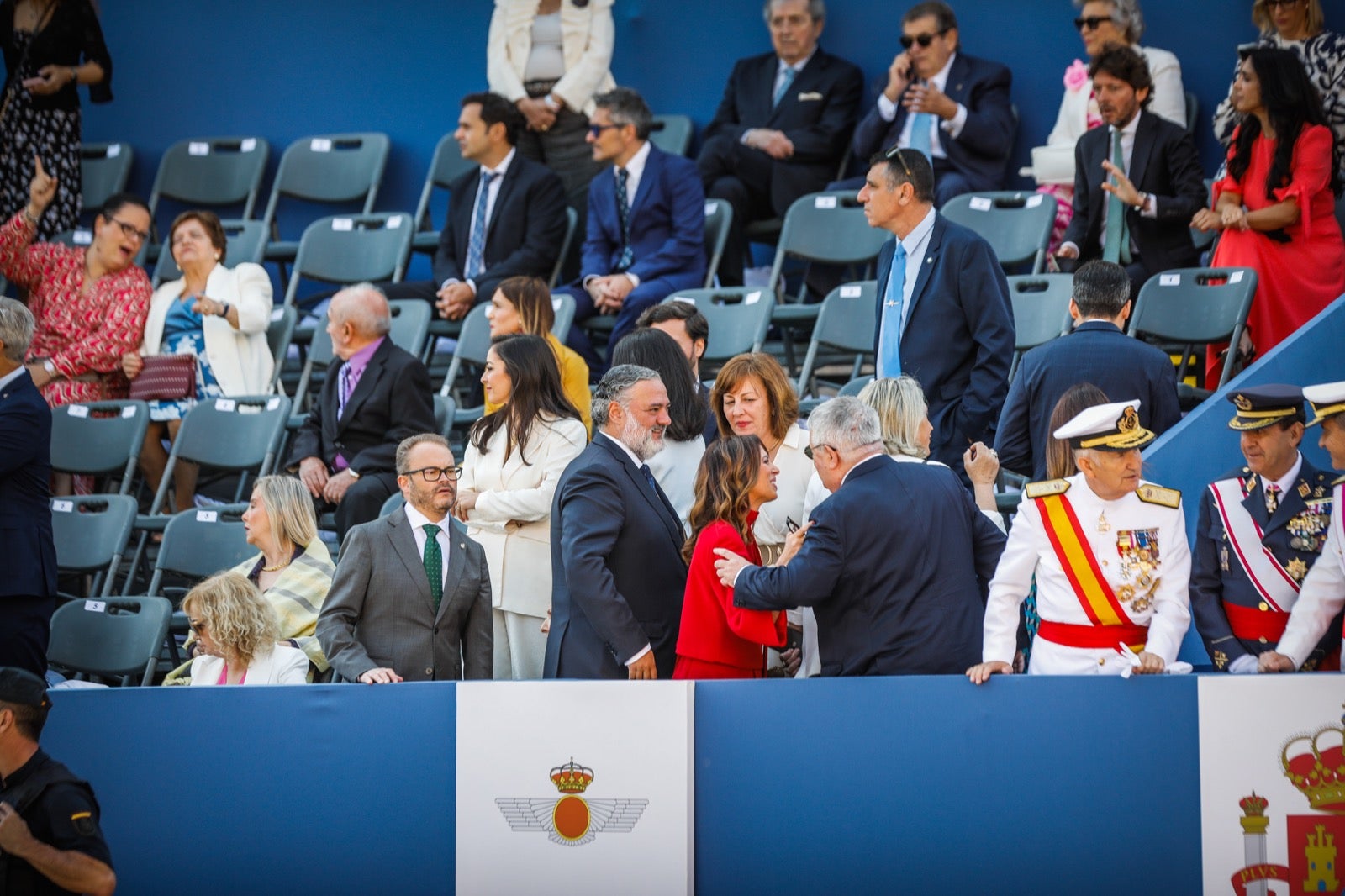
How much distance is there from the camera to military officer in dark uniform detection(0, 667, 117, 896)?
362 cm

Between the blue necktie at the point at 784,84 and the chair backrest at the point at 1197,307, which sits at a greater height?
the blue necktie at the point at 784,84

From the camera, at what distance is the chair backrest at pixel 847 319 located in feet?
23.0

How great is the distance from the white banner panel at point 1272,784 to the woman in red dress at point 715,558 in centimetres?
106

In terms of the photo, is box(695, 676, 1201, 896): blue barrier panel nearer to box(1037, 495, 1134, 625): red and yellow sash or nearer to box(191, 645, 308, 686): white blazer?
box(1037, 495, 1134, 625): red and yellow sash

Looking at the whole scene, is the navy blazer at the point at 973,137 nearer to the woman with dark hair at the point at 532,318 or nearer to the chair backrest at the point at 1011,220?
the chair backrest at the point at 1011,220

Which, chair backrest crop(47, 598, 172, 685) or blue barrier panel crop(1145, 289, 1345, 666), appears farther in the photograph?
chair backrest crop(47, 598, 172, 685)

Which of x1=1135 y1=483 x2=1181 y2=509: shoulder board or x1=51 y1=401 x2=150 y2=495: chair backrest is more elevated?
x1=1135 y1=483 x2=1181 y2=509: shoulder board

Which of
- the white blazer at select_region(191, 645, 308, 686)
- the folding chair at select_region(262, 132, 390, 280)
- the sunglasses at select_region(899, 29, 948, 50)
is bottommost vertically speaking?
the white blazer at select_region(191, 645, 308, 686)

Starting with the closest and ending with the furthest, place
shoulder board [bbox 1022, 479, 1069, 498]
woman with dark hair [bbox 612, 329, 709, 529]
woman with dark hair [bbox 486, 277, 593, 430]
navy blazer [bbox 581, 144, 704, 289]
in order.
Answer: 1. shoulder board [bbox 1022, 479, 1069, 498]
2. woman with dark hair [bbox 612, 329, 709, 529]
3. woman with dark hair [bbox 486, 277, 593, 430]
4. navy blazer [bbox 581, 144, 704, 289]

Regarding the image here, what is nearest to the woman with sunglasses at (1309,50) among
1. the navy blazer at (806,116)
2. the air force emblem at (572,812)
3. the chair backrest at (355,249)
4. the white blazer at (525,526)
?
the navy blazer at (806,116)

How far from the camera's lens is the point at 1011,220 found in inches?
296

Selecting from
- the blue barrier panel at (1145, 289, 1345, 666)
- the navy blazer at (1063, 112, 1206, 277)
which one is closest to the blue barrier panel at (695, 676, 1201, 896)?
the blue barrier panel at (1145, 289, 1345, 666)

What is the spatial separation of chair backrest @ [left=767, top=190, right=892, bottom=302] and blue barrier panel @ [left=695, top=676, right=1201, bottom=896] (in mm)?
4018

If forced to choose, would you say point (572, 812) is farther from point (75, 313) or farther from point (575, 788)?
point (75, 313)
